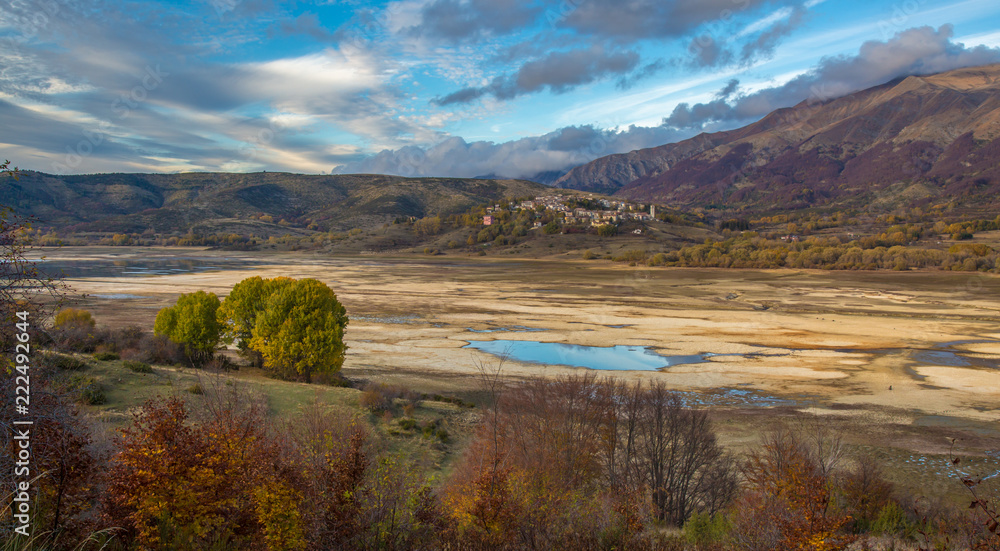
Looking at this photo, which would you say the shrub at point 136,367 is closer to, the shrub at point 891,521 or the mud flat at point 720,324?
the mud flat at point 720,324

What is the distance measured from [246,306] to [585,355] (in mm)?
20981

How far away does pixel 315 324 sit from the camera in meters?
27.5

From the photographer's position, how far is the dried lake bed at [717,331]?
2653 cm

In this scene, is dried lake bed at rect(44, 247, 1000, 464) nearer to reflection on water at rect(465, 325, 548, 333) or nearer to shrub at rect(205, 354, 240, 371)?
reflection on water at rect(465, 325, 548, 333)

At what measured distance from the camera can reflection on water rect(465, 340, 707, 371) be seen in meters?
33.2

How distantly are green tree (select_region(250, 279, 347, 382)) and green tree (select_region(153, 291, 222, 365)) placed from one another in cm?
378

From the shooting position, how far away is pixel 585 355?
35.7 m

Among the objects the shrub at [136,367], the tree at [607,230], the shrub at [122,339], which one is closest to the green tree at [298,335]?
the shrub at [136,367]

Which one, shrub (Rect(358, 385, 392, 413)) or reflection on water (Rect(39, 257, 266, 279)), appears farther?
reflection on water (Rect(39, 257, 266, 279))

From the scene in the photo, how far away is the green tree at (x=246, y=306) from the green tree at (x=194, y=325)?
29.6 inches

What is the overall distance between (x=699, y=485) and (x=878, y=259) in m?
105

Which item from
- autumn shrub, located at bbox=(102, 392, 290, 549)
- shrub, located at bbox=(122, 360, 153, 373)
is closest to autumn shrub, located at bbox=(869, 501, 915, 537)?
autumn shrub, located at bbox=(102, 392, 290, 549)

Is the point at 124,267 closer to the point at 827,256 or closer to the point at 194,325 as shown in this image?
the point at 194,325

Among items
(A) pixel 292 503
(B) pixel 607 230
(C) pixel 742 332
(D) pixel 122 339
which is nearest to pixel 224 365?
(D) pixel 122 339
